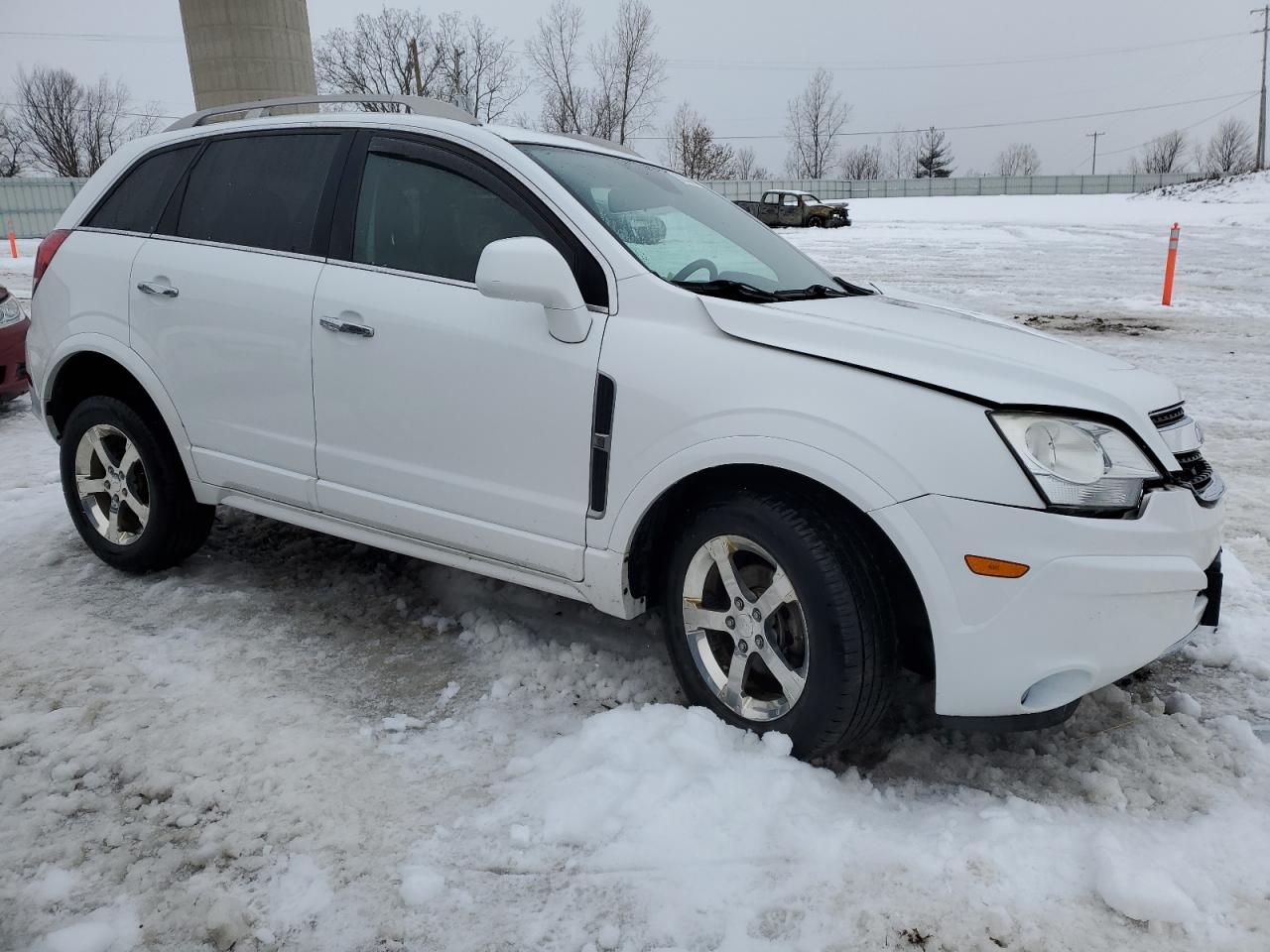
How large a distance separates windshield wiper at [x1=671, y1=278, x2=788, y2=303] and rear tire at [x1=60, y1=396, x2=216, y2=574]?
2.33 m

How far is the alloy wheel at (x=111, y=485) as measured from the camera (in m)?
4.03

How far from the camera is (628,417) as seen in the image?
8.97 feet

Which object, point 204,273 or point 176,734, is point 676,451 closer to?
point 176,734

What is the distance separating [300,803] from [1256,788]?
2.61 metres

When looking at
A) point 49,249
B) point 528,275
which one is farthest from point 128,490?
point 528,275

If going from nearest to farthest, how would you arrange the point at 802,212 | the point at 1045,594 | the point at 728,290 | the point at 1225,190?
the point at 1045,594 → the point at 728,290 → the point at 802,212 → the point at 1225,190

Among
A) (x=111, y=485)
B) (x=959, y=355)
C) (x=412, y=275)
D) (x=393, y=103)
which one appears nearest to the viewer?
(x=959, y=355)

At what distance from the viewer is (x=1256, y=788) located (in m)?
2.61

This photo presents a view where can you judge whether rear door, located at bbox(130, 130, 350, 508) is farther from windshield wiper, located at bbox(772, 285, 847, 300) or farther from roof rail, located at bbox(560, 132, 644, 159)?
windshield wiper, located at bbox(772, 285, 847, 300)

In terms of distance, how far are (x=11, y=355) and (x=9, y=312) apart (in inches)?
18.3

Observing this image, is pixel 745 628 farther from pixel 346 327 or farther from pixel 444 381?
pixel 346 327

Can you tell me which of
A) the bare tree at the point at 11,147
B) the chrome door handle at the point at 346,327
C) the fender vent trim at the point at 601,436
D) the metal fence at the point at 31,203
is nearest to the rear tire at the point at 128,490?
the chrome door handle at the point at 346,327

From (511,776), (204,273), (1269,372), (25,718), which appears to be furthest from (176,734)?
(1269,372)

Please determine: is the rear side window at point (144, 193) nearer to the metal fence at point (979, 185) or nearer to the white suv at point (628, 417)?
the white suv at point (628, 417)
